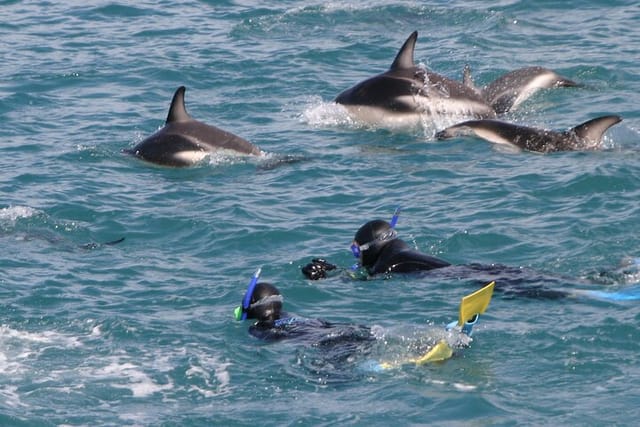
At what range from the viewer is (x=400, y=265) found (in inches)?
557

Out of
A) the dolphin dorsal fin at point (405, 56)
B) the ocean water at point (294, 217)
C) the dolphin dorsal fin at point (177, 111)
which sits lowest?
the ocean water at point (294, 217)

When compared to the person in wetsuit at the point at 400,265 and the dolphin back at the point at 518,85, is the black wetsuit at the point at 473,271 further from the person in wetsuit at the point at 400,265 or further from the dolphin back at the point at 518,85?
the dolphin back at the point at 518,85

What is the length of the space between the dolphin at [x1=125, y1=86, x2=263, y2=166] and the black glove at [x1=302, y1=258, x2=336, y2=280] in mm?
4442

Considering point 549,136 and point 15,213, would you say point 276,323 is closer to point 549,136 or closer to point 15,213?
point 15,213

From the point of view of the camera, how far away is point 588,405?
10.9 m

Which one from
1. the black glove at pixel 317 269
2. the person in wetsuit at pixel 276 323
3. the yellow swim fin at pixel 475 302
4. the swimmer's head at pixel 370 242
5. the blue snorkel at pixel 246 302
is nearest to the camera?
the yellow swim fin at pixel 475 302

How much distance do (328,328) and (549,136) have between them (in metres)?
6.70

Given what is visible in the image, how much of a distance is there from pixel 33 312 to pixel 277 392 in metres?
3.14

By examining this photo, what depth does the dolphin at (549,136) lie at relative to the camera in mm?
17984

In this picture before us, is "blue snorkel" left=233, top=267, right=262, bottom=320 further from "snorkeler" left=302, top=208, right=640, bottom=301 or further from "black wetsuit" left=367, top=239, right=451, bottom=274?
"black wetsuit" left=367, top=239, right=451, bottom=274

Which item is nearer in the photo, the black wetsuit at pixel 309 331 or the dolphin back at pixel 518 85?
the black wetsuit at pixel 309 331

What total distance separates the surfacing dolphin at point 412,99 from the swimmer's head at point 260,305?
286 inches

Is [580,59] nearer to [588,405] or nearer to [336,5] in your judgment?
[336,5]

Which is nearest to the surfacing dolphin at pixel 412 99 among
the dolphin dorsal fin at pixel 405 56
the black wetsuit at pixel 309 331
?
the dolphin dorsal fin at pixel 405 56
